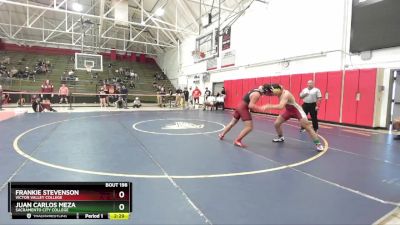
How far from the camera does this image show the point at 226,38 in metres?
18.9

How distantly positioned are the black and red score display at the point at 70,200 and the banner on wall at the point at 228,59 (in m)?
16.6

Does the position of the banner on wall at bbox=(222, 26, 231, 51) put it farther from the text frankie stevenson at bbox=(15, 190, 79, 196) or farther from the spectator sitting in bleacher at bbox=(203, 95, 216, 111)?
the text frankie stevenson at bbox=(15, 190, 79, 196)

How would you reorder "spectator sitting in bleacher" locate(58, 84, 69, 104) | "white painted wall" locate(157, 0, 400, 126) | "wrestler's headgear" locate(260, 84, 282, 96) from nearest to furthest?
"wrestler's headgear" locate(260, 84, 282, 96) → "white painted wall" locate(157, 0, 400, 126) → "spectator sitting in bleacher" locate(58, 84, 69, 104)

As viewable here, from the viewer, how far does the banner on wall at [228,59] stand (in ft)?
59.5

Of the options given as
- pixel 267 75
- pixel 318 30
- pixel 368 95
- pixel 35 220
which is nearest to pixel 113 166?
pixel 35 220

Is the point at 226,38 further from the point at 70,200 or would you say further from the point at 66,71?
the point at 66,71

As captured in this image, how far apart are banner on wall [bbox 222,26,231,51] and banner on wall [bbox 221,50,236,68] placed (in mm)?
503

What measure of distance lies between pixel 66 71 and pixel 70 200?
1159 inches

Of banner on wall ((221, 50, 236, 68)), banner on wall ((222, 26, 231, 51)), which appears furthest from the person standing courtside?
banner on wall ((222, 26, 231, 51))

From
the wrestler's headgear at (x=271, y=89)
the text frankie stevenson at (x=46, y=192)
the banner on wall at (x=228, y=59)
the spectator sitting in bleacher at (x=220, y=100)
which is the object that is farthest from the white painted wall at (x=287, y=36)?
the text frankie stevenson at (x=46, y=192)

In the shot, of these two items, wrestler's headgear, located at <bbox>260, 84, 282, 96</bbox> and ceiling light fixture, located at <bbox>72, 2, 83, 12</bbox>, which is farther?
ceiling light fixture, located at <bbox>72, 2, 83, 12</bbox>

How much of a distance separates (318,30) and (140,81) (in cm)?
2147

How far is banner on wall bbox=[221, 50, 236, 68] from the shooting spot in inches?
714

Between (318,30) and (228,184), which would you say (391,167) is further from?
(318,30)
